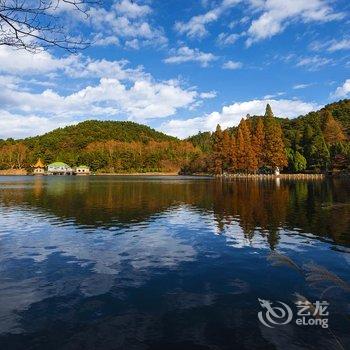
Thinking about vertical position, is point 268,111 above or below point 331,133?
above

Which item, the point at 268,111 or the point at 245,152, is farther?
the point at 268,111

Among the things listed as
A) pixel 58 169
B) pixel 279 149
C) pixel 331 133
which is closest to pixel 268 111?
pixel 279 149

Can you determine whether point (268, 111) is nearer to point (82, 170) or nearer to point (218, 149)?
point (218, 149)

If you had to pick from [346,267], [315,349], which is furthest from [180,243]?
[315,349]

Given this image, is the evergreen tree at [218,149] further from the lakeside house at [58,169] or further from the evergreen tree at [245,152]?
the lakeside house at [58,169]

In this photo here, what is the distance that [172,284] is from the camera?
437 inches

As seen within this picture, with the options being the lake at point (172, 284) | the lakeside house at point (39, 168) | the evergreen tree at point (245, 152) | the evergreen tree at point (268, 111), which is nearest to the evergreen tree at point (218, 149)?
the evergreen tree at point (245, 152)

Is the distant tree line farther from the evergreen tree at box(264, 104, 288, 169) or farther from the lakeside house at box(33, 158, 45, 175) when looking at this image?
the lakeside house at box(33, 158, 45, 175)

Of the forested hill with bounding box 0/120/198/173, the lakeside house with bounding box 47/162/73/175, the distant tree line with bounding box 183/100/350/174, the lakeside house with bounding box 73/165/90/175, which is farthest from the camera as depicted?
the forested hill with bounding box 0/120/198/173

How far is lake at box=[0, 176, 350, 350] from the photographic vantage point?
7.62 metres

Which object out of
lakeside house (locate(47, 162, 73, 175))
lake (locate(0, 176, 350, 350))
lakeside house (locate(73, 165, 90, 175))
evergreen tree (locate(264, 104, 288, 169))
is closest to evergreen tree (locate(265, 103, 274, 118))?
evergreen tree (locate(264, 104, 288, 169))

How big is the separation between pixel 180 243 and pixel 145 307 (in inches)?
306

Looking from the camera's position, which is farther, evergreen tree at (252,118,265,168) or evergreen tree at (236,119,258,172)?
evergreen tree at (252,118,265,168)

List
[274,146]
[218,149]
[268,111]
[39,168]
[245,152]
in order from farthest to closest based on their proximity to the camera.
Answer: [39,168], [218,149], [268,111], [245,152], [274,146]
